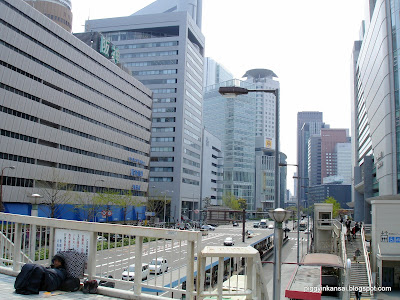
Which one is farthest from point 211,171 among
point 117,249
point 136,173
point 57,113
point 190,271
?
point 190,271

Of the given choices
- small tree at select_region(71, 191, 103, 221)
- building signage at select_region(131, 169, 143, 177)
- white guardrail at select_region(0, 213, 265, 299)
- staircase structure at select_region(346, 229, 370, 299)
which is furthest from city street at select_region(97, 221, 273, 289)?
building signage at select_region(131, 169, 143, 177)

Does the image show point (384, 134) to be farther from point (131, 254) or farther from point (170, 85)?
point (170, 85)

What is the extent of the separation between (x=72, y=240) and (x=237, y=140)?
151 meters

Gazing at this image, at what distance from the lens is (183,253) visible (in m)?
7.61

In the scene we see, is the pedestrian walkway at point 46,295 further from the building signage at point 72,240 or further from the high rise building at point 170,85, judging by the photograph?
the high rise building at point 170,85

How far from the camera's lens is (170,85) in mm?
100062

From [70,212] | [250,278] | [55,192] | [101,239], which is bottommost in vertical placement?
[70,212]

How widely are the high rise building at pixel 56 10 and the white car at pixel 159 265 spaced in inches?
3095

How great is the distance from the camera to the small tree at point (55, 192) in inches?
1934

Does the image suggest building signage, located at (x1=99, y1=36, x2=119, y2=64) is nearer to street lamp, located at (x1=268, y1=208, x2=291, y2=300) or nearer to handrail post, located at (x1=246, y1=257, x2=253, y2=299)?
street lamp, located at (x1=268, y1=208, x2=291, y2=300)

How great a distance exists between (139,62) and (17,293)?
99783 millimetres

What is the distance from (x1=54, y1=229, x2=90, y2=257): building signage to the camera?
317 inches

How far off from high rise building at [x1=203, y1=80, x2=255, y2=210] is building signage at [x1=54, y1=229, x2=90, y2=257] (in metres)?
145

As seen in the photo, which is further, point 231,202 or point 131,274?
point 231,202
